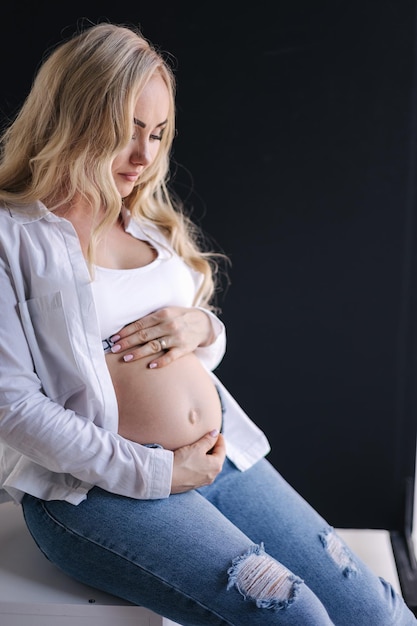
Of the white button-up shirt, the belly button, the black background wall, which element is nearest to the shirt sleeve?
the white button-up shirt

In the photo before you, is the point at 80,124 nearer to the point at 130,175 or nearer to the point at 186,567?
the point at 130,175

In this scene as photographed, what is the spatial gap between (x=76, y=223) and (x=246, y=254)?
746 millimetres

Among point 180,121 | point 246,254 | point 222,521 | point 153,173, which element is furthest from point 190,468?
point 180,121

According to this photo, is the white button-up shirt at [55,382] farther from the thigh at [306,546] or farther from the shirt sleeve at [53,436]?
the thigh at [306,546]

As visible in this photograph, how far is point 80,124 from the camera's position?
1.41 m

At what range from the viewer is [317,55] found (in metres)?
1.99

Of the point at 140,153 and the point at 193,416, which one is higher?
the point at 140,153

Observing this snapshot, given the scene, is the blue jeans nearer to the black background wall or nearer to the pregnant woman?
the pregnant woman

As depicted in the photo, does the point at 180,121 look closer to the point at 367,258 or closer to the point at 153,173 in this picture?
the point at 153,173

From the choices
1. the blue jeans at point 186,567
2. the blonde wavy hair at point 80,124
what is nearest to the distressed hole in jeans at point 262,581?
the blue jeans at point 186,567

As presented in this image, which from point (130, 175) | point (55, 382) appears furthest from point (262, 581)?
point (130, 175)

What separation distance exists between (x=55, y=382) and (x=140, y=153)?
1.58 feet

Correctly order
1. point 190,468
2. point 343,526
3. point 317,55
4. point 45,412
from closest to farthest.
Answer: point 45,412 → point 190,468 → point 317,55 → point 343,526

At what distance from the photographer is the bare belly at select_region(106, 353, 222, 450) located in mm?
1443
